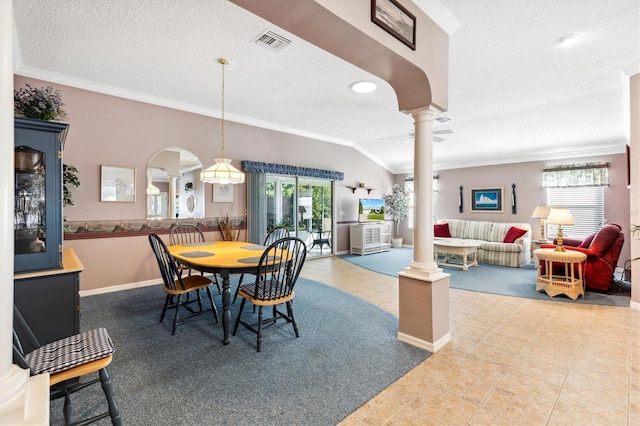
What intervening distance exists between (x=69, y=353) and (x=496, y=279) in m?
5.59

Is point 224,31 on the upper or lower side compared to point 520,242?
upper

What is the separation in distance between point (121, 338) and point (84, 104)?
3106mm

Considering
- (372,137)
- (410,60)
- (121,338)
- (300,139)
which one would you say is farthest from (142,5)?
(372,137)

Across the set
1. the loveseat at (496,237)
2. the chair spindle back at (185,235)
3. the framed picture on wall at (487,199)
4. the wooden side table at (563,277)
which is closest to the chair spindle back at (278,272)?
the chair spindle back at (185,235)

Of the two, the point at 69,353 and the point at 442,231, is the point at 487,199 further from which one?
the point at 69,353

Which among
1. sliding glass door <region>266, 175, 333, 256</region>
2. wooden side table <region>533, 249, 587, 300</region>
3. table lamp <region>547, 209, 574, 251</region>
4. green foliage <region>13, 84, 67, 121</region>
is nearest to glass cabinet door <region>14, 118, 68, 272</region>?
green foliage <region>13, 84, 67, 121</region>

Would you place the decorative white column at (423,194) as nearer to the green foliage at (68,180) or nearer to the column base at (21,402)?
the column base at (21,402)

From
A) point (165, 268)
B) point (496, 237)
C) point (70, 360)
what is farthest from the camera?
point (496, 237)

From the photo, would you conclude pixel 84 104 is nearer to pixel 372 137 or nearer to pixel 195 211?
pixel 195 211

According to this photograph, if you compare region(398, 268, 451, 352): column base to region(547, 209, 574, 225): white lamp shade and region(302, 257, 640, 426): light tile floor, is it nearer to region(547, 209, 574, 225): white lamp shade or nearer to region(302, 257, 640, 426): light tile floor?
region(302, 257, 640, 426): light tile floor

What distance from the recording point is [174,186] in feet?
15.9

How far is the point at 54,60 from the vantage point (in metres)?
3.42

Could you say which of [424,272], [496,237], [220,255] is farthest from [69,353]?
[496,237]

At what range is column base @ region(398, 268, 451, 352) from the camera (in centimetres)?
263
